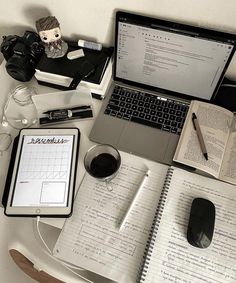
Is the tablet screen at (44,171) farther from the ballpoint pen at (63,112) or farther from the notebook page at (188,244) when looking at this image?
the notebook page at (188,244)

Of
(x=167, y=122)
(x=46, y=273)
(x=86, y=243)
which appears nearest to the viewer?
(x=46, y=273)

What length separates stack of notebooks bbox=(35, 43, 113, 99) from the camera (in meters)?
0.93

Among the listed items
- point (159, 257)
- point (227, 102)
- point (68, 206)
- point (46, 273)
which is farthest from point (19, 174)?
point (227, 102)

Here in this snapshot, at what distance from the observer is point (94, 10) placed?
0.88 metres

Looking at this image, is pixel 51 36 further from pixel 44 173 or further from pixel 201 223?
pixel 201 223

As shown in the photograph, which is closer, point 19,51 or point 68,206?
point 68,206

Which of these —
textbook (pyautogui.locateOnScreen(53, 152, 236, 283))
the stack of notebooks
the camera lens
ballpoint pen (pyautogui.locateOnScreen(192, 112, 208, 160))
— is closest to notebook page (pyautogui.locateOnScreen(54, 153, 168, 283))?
textbook (pyautogui.locateOnScreen(53, 152, 236, 283))

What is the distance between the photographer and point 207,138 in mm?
870

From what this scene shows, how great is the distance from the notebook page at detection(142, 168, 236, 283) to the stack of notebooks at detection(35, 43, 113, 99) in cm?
34

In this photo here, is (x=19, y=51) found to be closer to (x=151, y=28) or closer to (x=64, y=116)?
(x=64, y=116)

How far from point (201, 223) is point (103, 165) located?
28cm

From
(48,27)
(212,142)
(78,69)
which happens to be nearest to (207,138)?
(212,142)

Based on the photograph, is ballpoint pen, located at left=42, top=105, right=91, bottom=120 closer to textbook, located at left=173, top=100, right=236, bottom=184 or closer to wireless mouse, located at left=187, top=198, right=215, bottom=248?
textbook, located at left=173, top=100, right=236, bottom=184

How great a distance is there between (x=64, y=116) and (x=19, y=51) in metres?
0.23
